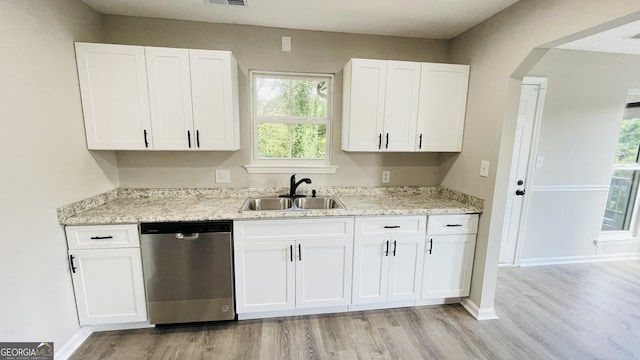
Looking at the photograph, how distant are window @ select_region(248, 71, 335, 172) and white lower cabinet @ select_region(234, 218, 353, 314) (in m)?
0.79

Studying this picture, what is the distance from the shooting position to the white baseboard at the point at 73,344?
1.71 meters

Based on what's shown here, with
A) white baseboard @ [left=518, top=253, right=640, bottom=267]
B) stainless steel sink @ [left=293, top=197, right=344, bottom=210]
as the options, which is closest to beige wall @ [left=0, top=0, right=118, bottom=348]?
stainless steel sink @ [left=293, top=197, right=344, bottom=210]

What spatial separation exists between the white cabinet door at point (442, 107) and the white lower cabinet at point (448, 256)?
691 mm

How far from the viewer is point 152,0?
1920 mm

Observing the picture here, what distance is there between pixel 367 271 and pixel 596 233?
3180 millimetres

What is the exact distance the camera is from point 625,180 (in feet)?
11.2

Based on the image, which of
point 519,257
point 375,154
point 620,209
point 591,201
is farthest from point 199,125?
point 620,209

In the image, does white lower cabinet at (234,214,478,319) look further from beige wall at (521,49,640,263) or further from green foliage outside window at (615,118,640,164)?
green foliage outside window at (615,118,640,164)

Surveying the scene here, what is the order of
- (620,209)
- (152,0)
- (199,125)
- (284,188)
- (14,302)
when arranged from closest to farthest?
(14,302)
(152,0)
(199,125)
(284,188)
(620,209)

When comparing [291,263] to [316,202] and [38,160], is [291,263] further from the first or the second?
[38,160]

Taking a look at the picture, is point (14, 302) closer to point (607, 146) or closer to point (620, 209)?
point (607, 146)

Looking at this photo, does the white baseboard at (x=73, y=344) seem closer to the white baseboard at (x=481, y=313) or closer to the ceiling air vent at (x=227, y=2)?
the ceiling air vent at (x=227, y=2)

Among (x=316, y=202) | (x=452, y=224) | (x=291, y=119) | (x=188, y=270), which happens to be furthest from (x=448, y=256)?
(x=188, y=270)

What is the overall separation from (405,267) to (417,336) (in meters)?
0.50
